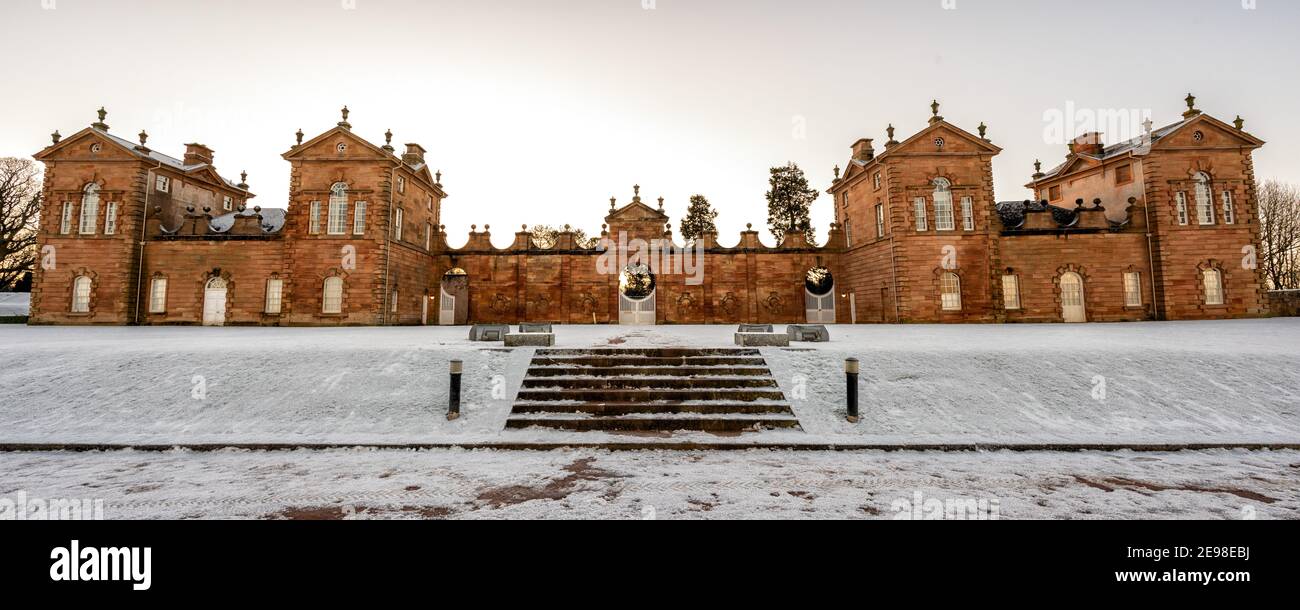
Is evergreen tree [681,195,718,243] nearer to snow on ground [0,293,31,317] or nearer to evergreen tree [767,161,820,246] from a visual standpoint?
evergreen tree [767,161,820,246]

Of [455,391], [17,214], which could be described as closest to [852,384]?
[455,391]

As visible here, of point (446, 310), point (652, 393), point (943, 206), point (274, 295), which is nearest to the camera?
point (652, 393)

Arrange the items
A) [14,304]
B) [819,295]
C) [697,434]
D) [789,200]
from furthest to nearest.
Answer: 1. [789,200]
2. [14,304]
3. [819,295]
4. [697,434]

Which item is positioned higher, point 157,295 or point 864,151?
point 864,151

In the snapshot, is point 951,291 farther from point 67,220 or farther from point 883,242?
point 67,220

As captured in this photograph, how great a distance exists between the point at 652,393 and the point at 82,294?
35657 mm

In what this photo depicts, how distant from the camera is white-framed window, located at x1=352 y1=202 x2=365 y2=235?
1012 inches

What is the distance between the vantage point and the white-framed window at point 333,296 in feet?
82.9

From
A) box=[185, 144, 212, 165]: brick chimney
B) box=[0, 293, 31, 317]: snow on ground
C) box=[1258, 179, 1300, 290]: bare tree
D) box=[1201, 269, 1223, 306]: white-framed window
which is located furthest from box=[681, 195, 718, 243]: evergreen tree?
box=[0, 293, 31, 317]: snow on ground

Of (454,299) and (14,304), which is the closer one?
(454,299)

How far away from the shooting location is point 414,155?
31.0 metres

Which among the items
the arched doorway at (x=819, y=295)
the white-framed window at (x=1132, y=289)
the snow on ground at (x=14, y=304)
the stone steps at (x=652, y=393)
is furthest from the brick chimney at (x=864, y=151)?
the snow on ground at (x=14, y=304)

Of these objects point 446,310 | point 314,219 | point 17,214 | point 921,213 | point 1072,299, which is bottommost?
point 446,310
